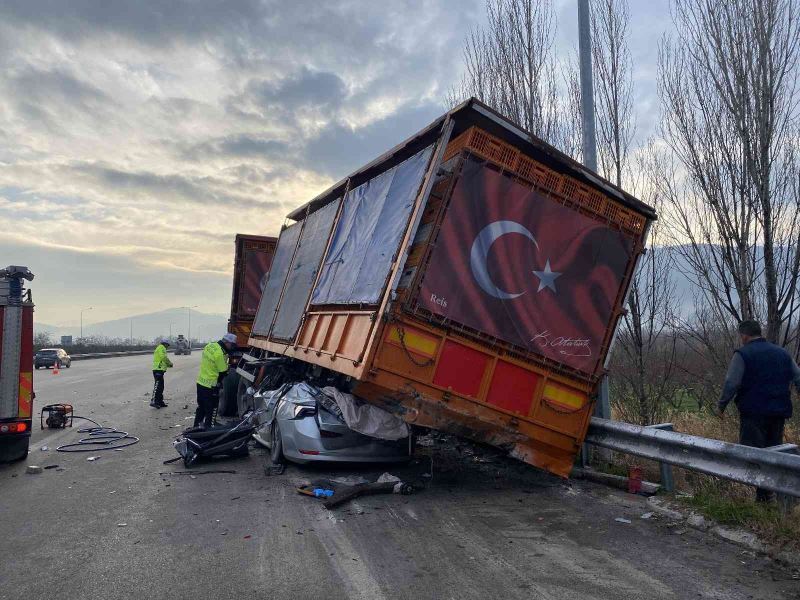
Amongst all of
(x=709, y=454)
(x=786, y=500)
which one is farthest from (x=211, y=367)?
(x=786, y=500)

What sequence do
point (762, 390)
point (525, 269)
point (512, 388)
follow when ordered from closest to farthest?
point (762, 390) < point (512, 388) < point (525, 269)

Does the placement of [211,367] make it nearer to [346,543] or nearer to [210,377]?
[210,377]

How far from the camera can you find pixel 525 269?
6.86 metres

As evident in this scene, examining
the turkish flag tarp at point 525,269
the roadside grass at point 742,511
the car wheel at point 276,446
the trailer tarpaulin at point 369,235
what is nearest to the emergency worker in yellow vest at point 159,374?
the trailer tarpaulin at point 369,235

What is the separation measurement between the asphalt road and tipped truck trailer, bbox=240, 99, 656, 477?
96 cm

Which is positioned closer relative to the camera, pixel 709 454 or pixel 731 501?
pixel 709 454

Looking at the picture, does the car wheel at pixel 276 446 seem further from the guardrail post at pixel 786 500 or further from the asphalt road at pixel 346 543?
the guardrail post at pixel 786 500

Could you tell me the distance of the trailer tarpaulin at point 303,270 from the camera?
999 cm

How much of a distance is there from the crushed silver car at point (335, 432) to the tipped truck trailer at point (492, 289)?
1.28 feet

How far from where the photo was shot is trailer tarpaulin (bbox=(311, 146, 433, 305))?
688 centimetres

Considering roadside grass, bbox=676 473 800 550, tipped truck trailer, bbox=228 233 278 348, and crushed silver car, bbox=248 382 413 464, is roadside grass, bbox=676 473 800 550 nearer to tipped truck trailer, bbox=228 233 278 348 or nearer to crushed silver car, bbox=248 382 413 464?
crushed silver car, bbox=248 382 413 464

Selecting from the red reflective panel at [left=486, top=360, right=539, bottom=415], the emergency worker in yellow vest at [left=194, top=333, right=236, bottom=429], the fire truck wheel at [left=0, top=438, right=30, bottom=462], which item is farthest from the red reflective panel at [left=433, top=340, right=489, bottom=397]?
the fire truck wheel at [left=0, top=438, right=30, bottom=462]

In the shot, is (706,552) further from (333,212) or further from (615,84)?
(615,84)

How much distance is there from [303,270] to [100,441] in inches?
162
